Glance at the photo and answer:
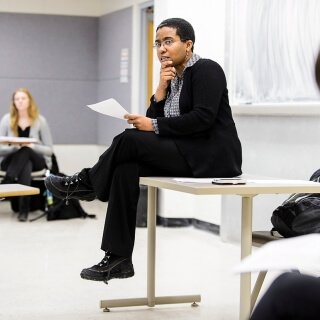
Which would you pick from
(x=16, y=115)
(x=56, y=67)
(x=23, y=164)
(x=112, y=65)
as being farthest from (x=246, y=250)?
(x=56, y=67)

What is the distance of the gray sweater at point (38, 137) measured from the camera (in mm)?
7039

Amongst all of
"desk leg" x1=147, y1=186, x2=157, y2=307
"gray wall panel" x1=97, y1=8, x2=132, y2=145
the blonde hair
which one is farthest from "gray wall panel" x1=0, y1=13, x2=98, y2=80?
"desk leg" x1=147, y1=186, x2=157, y2=307

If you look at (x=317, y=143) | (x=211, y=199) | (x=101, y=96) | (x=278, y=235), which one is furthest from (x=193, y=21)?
(x=278, y=235)

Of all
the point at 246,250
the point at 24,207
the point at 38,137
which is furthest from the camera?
the point at 38,137

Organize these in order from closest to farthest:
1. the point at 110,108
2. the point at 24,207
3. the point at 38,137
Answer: the point at 110,108, the point at 24,207, the point at 38,137

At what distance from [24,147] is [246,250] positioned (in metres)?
4.33

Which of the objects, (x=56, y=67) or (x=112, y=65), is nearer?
(x=112, y=65)

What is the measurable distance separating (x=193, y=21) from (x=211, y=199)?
1.42 m

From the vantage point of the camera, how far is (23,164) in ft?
22.7

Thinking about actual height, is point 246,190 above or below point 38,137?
above

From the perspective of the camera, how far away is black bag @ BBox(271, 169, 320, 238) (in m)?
3.05

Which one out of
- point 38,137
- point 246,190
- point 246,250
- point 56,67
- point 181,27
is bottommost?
point 246,250

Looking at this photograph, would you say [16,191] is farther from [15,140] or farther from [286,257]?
[15,140]

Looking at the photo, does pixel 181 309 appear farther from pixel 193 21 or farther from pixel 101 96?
pixel 101 96
